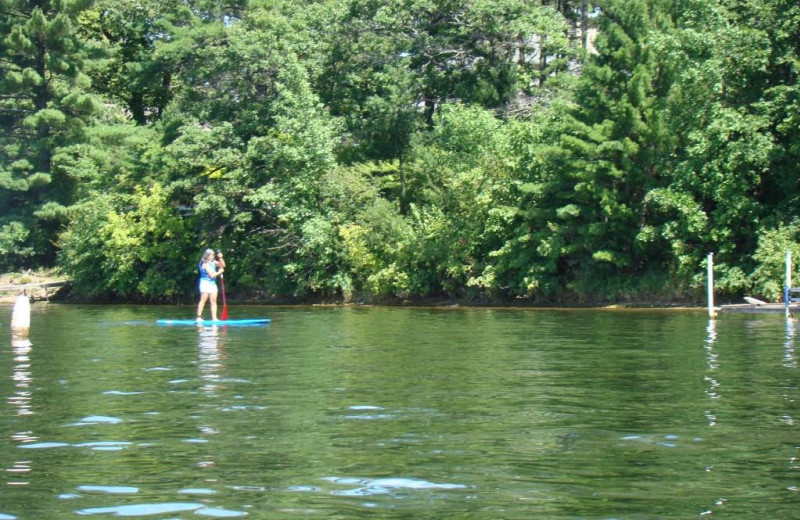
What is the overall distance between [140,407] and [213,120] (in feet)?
131

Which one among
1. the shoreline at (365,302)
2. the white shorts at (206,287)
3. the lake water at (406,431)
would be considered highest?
the white shorts at (206,287)

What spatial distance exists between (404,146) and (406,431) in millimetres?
42854

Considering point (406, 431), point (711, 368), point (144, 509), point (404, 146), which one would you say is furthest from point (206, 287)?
point (404, 146)

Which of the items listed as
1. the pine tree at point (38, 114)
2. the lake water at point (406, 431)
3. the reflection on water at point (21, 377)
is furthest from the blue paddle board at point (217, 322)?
the pine tree at point (38, 114)

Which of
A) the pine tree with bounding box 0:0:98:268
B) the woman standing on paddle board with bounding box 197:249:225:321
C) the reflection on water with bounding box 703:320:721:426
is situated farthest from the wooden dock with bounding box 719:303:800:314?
the pine tree with bounding box 0:0:98:268

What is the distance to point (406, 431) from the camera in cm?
1147

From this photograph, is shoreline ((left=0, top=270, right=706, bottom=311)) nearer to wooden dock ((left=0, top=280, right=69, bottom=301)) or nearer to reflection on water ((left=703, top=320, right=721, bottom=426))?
wooden dock ((left=0, top=280, right=69, bottom=301))

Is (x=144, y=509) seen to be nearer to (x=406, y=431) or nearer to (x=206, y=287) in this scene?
(x=406, y=431)

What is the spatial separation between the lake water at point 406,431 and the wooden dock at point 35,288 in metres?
37.7

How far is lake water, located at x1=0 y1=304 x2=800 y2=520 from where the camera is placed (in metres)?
8.38

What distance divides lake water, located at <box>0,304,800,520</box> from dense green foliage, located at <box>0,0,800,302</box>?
58.4 feet

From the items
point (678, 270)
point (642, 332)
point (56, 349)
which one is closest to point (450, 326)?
point (642, 332)

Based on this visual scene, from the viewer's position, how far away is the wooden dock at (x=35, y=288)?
192 feet

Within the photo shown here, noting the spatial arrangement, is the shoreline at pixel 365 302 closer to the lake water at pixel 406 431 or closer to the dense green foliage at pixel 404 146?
the dense green foliage at pixel 404 146
